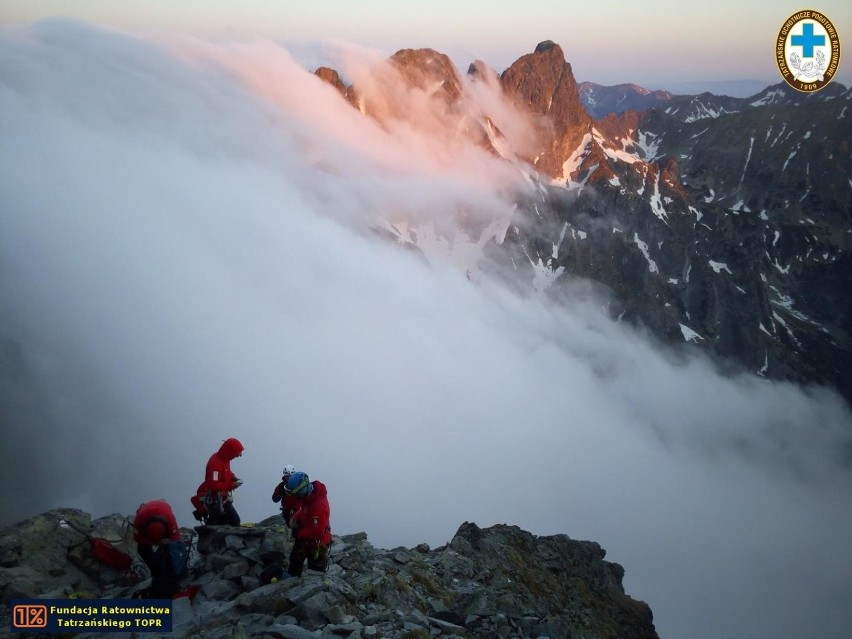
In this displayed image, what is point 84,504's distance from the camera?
263 feet

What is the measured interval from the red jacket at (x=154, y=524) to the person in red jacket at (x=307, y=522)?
3149mm

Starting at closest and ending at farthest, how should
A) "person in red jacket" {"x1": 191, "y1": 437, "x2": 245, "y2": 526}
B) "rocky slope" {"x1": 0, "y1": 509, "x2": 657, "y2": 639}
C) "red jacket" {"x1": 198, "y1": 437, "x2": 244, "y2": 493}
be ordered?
"rocky slope" {"x1": 0, "y1": 509, "x2": 657, "y2": 639} → "red jacket" {"x1": 198, "y1": 437, "x2": 244, "y2": 493} → "person in red jacket" {"x1": 191, "y1": 437, "x2": 245, "y2": 526}

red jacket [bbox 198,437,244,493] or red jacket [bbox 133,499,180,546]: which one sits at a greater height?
red jacket [bbox 198,437,244,493]

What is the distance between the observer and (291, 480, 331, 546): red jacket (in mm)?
15508

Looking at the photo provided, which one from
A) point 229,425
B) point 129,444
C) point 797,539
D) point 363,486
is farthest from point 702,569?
point 129,444

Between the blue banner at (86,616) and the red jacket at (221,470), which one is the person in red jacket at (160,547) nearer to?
the blue banner at (86,616)

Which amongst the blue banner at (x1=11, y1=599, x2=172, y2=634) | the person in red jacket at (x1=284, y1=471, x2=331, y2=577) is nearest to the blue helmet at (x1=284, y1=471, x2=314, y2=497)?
the person in red jacket at (x1=284, y1=471, x2=331, y2=577)

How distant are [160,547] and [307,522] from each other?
387 centimetres

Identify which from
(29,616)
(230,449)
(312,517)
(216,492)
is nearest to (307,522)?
(312,517)

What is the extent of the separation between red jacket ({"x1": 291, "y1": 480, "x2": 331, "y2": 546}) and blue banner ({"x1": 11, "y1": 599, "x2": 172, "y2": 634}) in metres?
3.80

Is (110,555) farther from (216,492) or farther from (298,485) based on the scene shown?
(298,485)

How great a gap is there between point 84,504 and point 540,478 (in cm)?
15519

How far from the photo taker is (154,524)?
14.0 meters

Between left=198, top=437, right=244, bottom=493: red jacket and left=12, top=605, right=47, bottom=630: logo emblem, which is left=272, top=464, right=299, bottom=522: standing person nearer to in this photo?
left=198, top=437, right=244, bottom=493: red jacket
